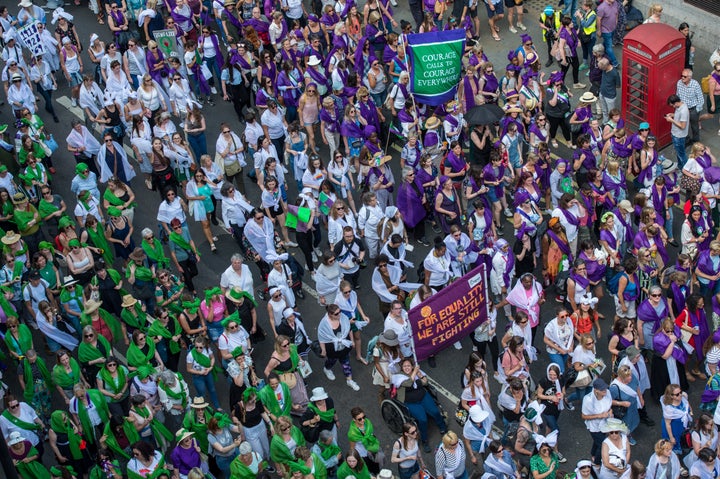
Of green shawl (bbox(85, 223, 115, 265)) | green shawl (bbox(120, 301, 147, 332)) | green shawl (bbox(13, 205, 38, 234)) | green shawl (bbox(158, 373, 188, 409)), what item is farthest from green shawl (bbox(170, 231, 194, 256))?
green shawl (bbox(158, 373, 188, 409))

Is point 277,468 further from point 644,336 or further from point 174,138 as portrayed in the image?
point 174,138

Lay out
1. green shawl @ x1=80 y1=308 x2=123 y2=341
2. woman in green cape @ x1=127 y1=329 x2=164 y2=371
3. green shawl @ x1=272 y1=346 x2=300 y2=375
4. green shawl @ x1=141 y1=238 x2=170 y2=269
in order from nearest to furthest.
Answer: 1. green shawl @ x1=272 y1=346 x2=300 y2=375
2. woman in green cape @ x1=127 y1=329 x2=164 y2=371
3. green shawl @ x1=80 y1=308 x2=123 y2=341
4. green shawl @ x1=141 y1=238 x2=170 y2=269

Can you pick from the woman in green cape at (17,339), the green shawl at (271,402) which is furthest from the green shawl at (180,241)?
the green shawl at (271,402)

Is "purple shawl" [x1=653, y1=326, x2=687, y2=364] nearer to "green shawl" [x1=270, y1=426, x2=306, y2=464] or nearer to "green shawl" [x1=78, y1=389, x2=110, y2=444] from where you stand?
"green shawl" [x1=270, y1=426, x2=306, y2=464]

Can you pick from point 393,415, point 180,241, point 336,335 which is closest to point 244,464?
point 393,415

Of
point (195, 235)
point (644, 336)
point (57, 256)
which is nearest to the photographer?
point (644, 336)

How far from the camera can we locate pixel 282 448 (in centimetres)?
1534

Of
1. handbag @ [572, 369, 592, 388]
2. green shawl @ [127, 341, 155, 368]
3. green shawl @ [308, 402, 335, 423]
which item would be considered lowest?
handbag @ [572, 369, 592, 388]

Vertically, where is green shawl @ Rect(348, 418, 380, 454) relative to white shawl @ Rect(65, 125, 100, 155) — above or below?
below

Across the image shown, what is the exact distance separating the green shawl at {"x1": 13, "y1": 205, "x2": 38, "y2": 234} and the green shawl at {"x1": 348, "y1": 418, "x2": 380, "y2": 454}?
23.9 ft

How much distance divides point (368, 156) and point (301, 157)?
4.30ft

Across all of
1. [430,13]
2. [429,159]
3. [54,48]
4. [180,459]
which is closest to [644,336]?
[429,159]

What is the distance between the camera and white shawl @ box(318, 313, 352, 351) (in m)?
17.3

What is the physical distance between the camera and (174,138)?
20812 millimetres
